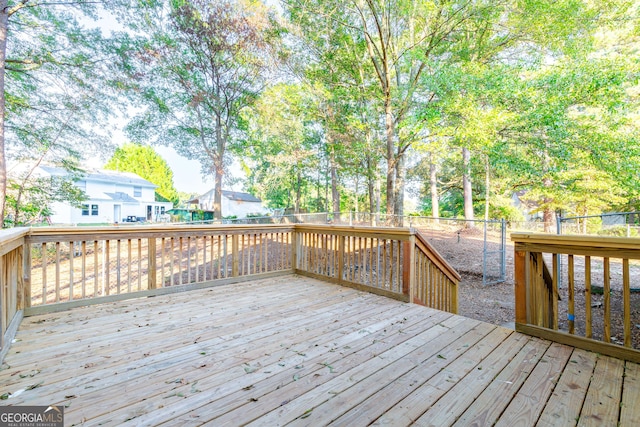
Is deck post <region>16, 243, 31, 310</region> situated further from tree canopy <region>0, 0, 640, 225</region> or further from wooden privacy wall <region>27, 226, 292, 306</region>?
tree canopy <region>0, 0, 640, 225</region>

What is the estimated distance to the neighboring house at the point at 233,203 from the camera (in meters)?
28.3

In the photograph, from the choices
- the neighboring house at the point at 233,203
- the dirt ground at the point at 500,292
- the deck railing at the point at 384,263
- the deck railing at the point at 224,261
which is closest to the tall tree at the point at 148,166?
the neighboring house at the point at 233,203

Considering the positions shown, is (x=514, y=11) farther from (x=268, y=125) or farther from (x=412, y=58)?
(x=268, y=125)

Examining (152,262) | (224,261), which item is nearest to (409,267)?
(224,261)

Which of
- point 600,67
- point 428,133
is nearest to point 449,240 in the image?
point 428,133

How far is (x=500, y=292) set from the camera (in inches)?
241

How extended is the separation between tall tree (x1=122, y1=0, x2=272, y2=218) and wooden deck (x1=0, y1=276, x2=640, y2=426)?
995cm

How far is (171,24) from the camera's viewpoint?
394 inches

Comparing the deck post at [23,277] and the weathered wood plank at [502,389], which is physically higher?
the deck post at [23,277]

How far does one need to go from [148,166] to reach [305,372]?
33144 millimetres

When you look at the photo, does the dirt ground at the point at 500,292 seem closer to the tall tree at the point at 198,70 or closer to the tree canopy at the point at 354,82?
the tree canopy at the point at 354,82

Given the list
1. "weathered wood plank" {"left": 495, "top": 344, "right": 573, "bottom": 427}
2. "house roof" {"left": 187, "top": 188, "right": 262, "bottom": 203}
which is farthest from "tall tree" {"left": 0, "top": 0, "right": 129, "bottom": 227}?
"house roof" {"left": 187, "top": 188, "right": 262, "bottom": 203}

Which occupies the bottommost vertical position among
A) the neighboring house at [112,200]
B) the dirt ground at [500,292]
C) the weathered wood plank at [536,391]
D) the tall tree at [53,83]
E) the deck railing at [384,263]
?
the dirt ground at [500,292]

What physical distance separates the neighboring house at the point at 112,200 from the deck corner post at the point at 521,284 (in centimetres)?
1829
